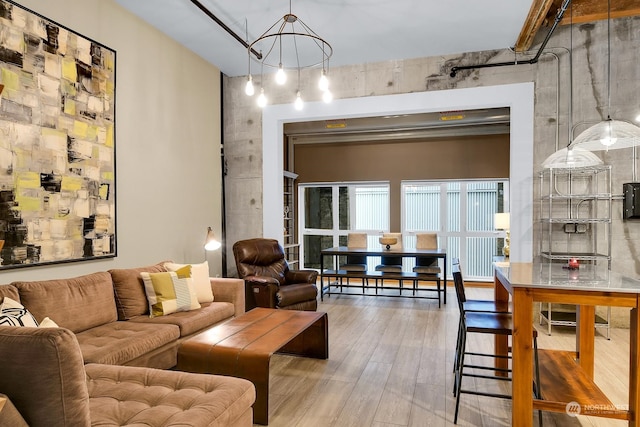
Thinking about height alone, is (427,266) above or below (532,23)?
below

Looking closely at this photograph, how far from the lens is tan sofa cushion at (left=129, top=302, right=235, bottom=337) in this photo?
3407 mm

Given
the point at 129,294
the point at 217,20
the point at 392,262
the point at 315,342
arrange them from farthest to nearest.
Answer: the point at 392,262
the point at 217,20
the point at 315,342
the point at 129,294

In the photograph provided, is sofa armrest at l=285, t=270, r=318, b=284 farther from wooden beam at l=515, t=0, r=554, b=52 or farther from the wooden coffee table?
wooden beam at l=515, t=0, r=554, b=52

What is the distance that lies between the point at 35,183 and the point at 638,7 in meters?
6.11

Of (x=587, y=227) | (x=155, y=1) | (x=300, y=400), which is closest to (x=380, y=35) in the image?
(x=155, y=1)

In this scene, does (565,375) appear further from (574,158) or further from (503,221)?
(503,221)

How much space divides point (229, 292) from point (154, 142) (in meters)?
1.97

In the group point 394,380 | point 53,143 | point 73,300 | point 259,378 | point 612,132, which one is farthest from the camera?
point 53,143

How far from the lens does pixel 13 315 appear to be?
2.29 meters

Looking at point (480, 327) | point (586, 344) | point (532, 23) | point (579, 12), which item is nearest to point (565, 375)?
point (586, 344)

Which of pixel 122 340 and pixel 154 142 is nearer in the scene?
pixel 122 340

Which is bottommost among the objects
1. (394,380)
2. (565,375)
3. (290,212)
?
(394,380)

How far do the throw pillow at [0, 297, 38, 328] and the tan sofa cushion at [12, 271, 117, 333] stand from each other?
0.28 metres

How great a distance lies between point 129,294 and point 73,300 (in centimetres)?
55
